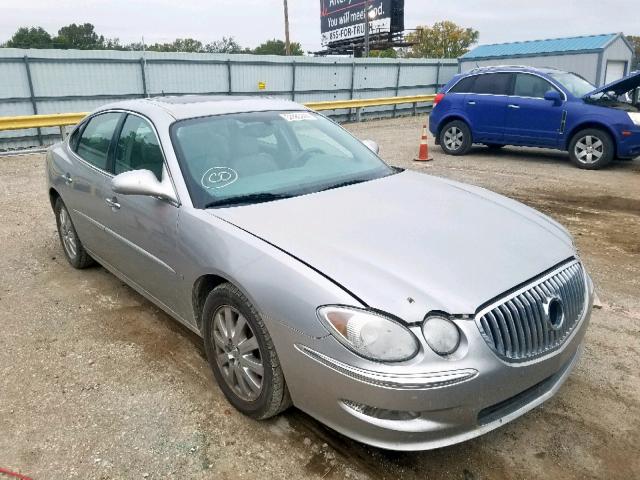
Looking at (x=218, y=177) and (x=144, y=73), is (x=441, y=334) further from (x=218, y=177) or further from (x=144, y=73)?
(x=144, y=73)

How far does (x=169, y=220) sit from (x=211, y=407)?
3.56 feet

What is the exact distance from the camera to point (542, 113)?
9.60 metres

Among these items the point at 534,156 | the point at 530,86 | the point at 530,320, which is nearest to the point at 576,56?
the point at 534,156

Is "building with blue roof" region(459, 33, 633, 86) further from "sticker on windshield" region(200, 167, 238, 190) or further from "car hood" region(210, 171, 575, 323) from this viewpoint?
"sticker on windshield" region(200, 167, 238, 190)

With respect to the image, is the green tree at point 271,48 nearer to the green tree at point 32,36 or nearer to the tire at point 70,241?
the green tree at point 32,36

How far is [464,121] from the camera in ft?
35.2

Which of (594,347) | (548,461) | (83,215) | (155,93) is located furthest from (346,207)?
(155,93)

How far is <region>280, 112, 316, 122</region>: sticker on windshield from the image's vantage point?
380cm

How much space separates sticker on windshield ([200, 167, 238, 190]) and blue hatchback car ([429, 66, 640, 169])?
8056 mm

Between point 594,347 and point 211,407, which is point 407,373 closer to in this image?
point 211,407

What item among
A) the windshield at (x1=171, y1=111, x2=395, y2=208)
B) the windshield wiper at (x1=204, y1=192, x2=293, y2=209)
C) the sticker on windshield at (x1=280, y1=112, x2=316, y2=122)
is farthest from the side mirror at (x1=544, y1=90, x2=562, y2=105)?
the windshield wiper at (x1=204, y1=192, x2=293, y2=209)

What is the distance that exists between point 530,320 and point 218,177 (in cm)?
189

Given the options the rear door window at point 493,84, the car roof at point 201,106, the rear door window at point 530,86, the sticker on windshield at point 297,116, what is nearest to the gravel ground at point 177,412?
the car roof at point 201,106

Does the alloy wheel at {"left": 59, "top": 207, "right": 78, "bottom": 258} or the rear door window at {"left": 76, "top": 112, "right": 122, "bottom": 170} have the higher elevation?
the rear door window at {"left": 76, "top": 112, "right": 122, "bottom": 170}
